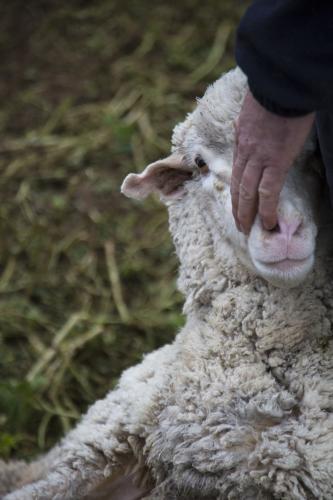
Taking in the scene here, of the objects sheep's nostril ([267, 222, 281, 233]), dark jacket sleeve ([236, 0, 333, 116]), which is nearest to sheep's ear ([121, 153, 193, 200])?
sheep's nostril ([267, 222, 281, 233])

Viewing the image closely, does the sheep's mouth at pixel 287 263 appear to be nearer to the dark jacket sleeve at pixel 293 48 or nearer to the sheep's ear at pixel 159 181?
the dark jacket sleeve at pixel 293 48

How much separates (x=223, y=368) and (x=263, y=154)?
757 mm

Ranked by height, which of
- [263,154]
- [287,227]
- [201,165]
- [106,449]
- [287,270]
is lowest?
[106,449]

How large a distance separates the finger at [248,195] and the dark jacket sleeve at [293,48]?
0.23 meters

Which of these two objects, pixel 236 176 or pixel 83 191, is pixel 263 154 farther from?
pixel 83 191

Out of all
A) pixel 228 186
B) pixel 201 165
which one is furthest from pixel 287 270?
pixel 201 165

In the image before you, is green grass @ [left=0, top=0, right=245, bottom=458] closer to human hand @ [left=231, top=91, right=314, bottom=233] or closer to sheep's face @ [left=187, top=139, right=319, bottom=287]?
sheep's face @ [left=187, top=139, right=319, bottom=287]

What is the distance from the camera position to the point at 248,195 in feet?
6.97

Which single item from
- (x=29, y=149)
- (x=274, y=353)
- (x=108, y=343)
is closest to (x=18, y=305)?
(x=108, y=343)

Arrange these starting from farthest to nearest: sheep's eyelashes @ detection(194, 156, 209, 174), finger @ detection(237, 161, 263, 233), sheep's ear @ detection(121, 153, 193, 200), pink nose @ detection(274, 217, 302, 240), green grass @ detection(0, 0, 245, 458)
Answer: green grass @ detection(0, 0, 245, 458), sheep's ear @ detection(121, 153, 193, 200), sheep's eyelashes @ detection(194, 156, 209, 174), pink nose @ detection(274, 217, 302, 240), finger @ detection(237, 161, 263, 233)

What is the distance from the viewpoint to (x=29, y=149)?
532 cm

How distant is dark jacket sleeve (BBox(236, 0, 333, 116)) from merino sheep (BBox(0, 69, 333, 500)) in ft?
1.43

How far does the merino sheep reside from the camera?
2.28 meters

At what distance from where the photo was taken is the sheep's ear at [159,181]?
2809 mm
